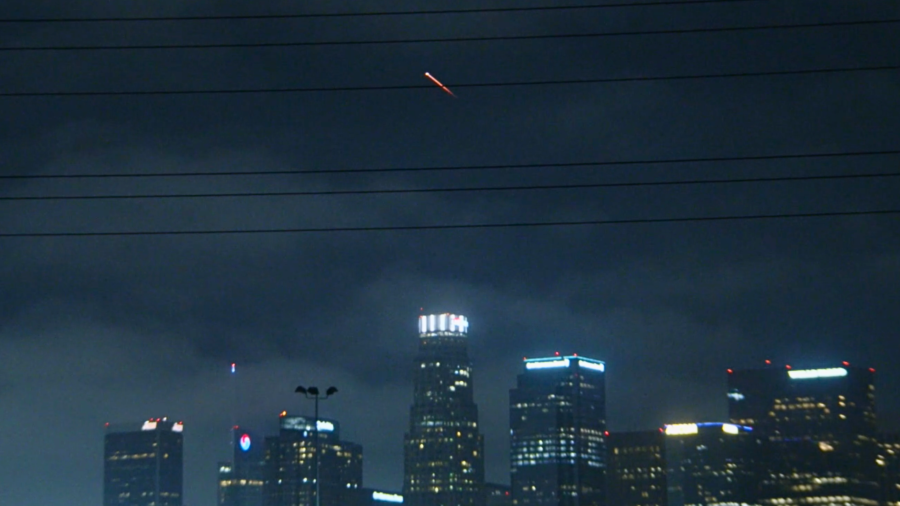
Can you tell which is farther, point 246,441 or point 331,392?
point 246,441
